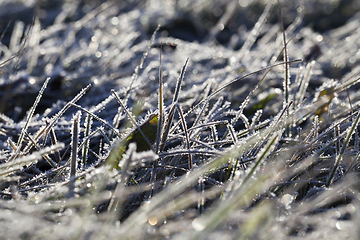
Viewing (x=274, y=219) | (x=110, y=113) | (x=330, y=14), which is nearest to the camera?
(x=274, y=219)

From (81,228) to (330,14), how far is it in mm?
3060

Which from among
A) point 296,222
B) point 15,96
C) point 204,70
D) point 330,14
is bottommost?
point 330,14

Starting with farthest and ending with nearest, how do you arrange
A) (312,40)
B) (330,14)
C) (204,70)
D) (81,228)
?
(330,14)
(312,40)
(204,70)
(81,228)

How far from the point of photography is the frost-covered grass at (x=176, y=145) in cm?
62

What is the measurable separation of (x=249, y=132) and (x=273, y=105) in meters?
0.34

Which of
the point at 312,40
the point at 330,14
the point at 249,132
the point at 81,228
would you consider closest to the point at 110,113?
the point at 249,132

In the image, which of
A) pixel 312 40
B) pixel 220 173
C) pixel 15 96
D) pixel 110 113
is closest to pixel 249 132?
pixel 220 173

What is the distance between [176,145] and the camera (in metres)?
1.12

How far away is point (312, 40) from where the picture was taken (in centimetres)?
203

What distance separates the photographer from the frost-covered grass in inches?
24.6

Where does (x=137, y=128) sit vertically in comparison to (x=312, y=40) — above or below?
above

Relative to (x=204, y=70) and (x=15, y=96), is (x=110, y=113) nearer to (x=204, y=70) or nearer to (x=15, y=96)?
(x=15, y=96)

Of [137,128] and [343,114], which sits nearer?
[137,128]

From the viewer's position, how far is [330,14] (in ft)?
9.45
